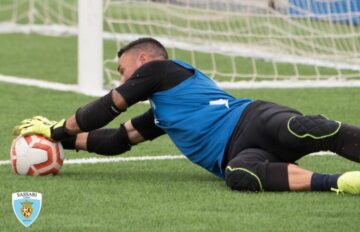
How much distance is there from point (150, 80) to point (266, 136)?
2.49ft

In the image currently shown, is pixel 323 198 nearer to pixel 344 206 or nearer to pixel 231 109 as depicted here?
pixel 344 206

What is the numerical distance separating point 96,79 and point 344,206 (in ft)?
17.8

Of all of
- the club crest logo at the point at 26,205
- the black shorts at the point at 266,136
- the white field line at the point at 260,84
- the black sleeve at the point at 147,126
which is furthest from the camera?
the white field line at the point at 260,84

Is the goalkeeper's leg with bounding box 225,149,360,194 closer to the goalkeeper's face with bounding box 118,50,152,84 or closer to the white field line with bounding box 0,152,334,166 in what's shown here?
the goalkeeper's face with bounding box 118,50,152,84

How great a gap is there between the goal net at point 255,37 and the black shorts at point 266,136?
482cm

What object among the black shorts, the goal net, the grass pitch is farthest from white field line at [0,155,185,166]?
the goal net

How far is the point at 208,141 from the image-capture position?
694 centimetres

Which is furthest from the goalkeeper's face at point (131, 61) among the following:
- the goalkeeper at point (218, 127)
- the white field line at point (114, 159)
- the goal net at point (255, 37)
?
the goal net at point (255, 37)

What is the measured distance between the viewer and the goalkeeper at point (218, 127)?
6.55 meters

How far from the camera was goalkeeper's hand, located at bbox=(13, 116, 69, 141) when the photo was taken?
719 cm

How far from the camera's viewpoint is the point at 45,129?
23.9ft

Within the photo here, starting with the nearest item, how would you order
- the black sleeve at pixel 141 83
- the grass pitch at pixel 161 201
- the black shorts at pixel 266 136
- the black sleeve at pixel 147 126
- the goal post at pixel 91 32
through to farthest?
the grass pitch at pixel 161 201, the black shorts at pixel 266 136, the black sleeve at pixel 141 83, the black sleeve at pixel 147 126, the goal post at pixel 91 32

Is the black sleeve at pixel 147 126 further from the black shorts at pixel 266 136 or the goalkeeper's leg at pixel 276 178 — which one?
the goalkeeper's leg at pixel 276 178

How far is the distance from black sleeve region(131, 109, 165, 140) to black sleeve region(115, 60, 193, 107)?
38 cm
